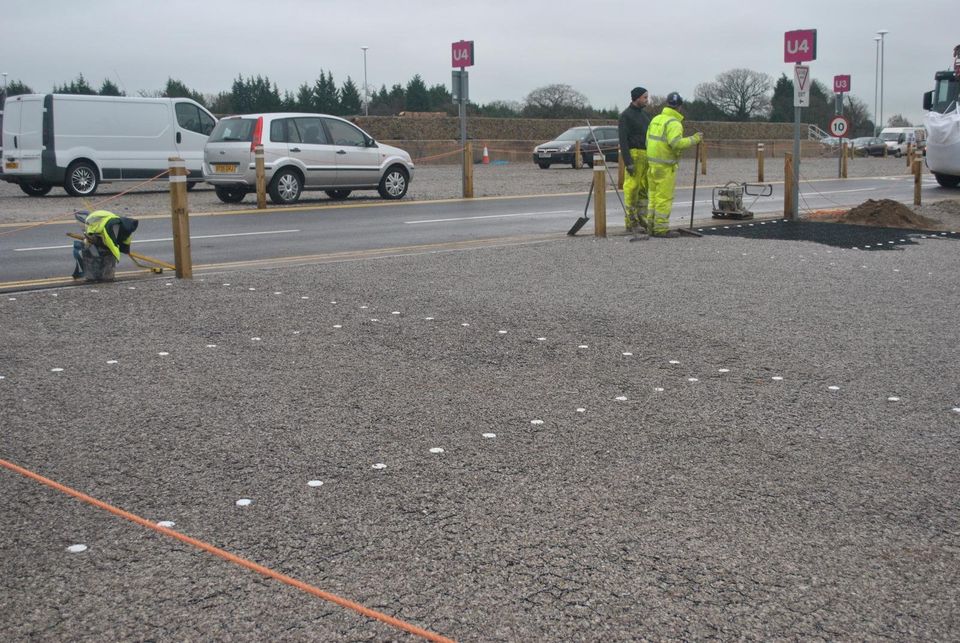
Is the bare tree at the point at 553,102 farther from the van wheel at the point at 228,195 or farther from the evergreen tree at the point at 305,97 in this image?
the van wheel at the point at 228,195

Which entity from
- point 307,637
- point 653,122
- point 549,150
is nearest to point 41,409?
point 307,637

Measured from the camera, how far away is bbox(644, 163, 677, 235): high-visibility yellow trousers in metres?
13.8

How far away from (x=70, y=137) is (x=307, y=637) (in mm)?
21369

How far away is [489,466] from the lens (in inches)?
181

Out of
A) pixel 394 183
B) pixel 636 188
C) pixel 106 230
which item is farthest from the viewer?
pixel 394 183

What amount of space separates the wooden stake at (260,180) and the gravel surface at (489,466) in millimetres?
10937

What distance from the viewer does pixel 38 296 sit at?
9070mm

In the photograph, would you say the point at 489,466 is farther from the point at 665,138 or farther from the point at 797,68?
the point at 797,68

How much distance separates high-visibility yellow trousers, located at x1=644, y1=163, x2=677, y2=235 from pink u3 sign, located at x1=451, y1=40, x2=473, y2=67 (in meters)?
10.8

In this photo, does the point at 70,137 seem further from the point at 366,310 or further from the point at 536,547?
the point at 536,547

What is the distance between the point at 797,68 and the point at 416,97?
86.8 metres

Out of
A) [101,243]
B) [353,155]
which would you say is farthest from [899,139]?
[101,243]

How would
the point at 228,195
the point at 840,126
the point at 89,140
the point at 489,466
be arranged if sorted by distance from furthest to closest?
the point at 840,126 < the point at 89,140 < the point at 228,195 < the point at 489,466

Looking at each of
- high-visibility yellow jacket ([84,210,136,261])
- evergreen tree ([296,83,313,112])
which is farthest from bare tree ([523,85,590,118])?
high-visibility yellow jacket ([84,210,136,261])
